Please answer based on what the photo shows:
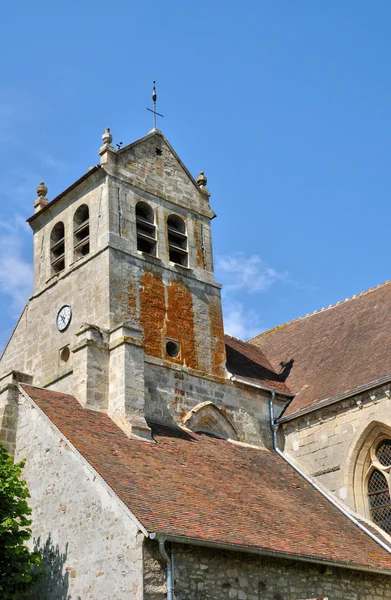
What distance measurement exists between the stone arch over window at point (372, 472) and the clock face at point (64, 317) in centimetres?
634

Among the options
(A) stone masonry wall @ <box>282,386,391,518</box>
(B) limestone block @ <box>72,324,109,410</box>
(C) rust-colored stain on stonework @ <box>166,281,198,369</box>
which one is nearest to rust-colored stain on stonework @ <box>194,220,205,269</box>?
(C) rust-colored stain on stonework @ <box>166,281,198,369</box>

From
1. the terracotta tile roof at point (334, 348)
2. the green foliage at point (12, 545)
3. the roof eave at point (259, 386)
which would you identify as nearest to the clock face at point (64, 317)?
the roof eave at point (259, 386)

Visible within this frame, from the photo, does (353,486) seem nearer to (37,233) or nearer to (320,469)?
(320,469)

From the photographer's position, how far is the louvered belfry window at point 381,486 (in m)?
15.6

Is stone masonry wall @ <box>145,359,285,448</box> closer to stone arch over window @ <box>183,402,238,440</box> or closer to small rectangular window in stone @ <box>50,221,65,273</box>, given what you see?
stone arch over window @ <box>183,402,238,440</box>

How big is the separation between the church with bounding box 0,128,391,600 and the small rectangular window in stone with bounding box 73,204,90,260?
1.8 inches

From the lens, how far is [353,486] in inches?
629

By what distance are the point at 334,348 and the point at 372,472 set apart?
12.0ft

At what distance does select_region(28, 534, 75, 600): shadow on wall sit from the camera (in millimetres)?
12312

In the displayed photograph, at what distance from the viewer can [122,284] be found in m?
16.9

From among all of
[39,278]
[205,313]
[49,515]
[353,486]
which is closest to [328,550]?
[353,486]

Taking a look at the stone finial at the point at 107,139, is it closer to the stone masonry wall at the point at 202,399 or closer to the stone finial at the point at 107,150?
the stone finial at the point at 107,150

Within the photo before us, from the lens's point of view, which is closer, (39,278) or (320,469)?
(320,469)

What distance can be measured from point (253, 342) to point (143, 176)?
633cm
